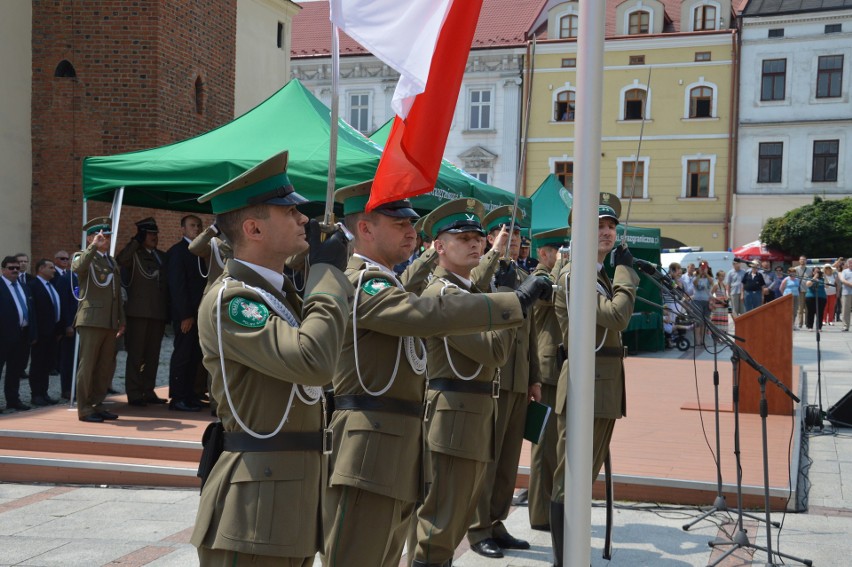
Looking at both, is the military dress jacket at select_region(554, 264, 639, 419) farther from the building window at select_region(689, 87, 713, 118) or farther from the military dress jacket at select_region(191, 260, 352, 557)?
the building window at select_region(689, 87, 713, 118)

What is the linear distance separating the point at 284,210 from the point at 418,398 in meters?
1.28

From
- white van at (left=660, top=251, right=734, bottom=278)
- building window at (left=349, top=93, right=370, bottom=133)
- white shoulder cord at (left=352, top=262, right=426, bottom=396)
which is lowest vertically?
white shoulder cord at (left=352, top=262, right=426, bottom=396)

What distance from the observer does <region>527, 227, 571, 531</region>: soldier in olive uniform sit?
5992 mm

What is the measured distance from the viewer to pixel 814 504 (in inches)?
Result: 279

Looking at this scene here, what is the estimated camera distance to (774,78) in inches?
1500

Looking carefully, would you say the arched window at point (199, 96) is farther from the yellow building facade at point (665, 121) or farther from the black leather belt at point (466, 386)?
the yellow building facade at point (665, 121)

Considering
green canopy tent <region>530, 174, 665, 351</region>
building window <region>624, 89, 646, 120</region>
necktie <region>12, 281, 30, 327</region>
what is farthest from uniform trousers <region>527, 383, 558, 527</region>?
building window <region>624, 89, 646, 120</region>

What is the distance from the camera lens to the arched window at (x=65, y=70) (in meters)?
15.9

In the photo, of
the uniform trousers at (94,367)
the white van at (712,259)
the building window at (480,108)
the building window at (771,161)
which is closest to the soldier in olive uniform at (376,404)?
the uniform trousers at (94,367)

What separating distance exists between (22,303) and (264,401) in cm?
883

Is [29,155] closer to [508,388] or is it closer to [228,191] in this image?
[508,388]

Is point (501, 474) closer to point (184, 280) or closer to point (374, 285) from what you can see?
point (374, 285)

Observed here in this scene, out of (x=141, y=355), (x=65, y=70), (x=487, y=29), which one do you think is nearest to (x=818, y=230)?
(x=487, y=29)

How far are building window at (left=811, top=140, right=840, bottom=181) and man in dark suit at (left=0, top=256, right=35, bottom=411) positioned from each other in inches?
1356
